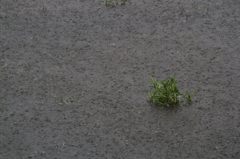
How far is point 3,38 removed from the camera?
3.70 m

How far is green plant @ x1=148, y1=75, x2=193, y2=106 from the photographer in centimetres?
294

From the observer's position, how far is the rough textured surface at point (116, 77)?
2637 millimetres

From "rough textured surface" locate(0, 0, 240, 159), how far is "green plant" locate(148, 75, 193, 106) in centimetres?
6

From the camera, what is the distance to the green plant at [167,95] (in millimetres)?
2939

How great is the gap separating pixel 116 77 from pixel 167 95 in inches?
18.1

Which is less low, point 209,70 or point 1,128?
point 209,70

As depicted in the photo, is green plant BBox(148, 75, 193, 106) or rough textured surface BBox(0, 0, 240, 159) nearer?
rough textured surface BBox(0, 0, 240, 159)

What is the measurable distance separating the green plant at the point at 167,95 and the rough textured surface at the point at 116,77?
61 mm

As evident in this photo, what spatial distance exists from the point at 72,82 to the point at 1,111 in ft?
1.79

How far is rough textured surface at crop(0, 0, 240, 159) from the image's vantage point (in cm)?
264

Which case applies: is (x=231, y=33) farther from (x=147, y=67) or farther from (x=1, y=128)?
(x=1, y=128)

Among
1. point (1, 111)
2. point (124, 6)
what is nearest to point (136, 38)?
point (124, 6)

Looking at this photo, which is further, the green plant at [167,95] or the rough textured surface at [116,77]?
the green plant at [167,95]

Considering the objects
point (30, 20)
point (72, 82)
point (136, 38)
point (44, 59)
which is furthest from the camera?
point (30, 20)
